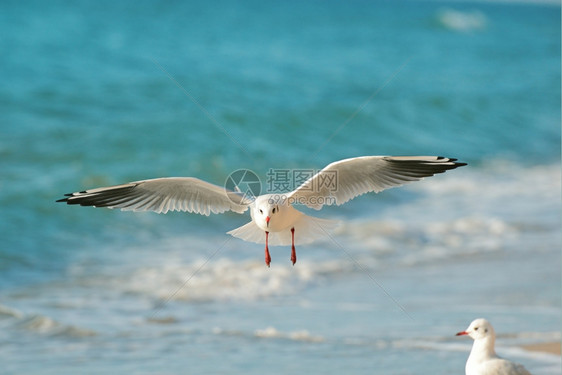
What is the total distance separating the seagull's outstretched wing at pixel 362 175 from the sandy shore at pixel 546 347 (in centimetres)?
156

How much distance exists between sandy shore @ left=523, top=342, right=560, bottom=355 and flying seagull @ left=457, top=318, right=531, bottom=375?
1.08m

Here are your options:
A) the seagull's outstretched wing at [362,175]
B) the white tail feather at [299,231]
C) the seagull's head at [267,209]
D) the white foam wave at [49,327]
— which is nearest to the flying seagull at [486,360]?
the seagull's outstretched wing at [362,175]

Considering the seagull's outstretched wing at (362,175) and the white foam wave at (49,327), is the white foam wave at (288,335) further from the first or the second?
the white foam wave at (49,327)

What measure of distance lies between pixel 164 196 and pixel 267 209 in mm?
946

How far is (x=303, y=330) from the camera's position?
234 inches

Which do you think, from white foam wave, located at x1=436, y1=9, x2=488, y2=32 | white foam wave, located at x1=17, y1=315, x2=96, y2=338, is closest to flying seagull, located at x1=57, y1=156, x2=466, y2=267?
white foam wave, located at x1=17, y1=315, x2=96, y2=338

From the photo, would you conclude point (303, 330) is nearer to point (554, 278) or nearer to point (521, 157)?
point (554, 278)

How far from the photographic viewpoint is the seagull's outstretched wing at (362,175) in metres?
4.88

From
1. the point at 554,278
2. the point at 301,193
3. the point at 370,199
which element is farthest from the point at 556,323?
the point at 370,199

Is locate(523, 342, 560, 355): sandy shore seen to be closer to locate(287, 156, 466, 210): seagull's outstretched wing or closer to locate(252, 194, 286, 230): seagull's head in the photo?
locate(287, 156, 466, 210): seagull's outstretched wing

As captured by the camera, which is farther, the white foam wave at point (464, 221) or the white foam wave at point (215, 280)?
the white foam wave at point (464, 221)

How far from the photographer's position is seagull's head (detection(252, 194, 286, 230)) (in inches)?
189

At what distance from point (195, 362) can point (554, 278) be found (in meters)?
3.47

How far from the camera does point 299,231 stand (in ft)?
17.4
